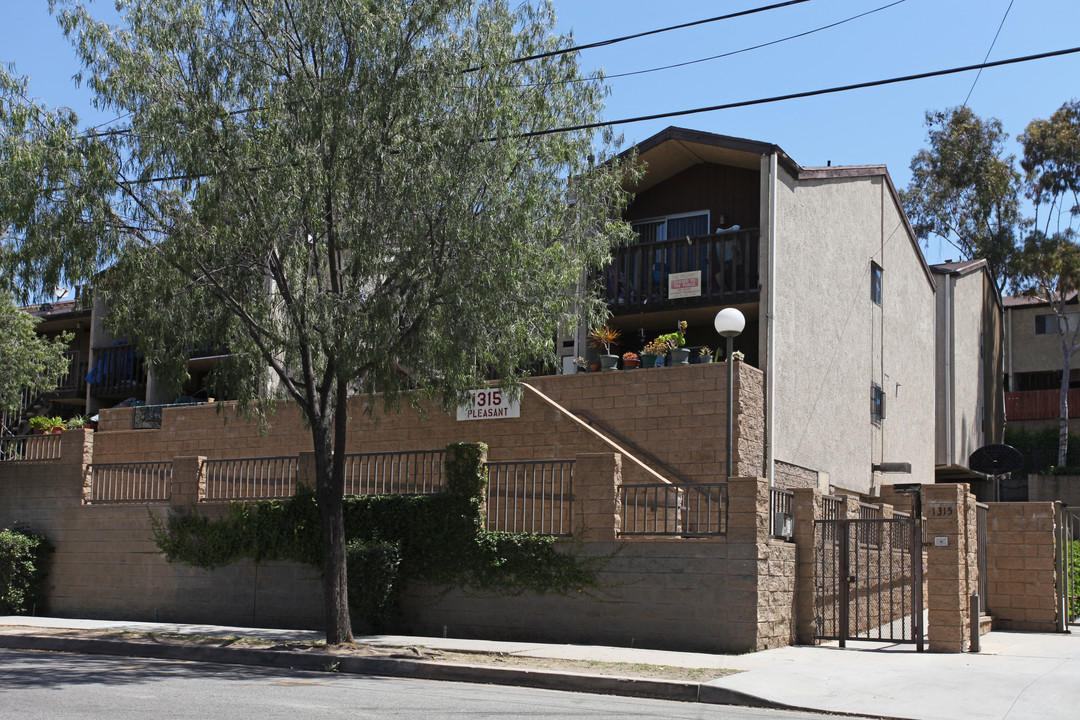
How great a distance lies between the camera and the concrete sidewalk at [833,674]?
32.5 ft

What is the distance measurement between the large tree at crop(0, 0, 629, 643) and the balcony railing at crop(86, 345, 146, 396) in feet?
64.9

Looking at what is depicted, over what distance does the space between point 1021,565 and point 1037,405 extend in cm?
2388

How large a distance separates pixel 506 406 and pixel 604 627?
16.7 ft

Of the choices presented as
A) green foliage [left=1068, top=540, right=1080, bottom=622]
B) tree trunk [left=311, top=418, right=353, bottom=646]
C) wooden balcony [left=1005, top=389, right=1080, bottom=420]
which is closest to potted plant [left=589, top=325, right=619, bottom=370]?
tree trunk [left=311, top=418, right=353, bottom=646]

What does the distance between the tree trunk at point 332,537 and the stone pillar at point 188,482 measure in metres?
4.86

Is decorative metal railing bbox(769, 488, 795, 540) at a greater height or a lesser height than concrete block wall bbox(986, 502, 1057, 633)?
greater

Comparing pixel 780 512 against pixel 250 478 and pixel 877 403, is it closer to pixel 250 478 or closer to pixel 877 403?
pixel 250 478

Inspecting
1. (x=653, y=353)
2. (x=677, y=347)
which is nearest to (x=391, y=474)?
(x=653, y=353)

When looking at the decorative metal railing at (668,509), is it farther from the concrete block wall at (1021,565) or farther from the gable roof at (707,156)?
the gable roof at (707,156)

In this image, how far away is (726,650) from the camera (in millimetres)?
12977

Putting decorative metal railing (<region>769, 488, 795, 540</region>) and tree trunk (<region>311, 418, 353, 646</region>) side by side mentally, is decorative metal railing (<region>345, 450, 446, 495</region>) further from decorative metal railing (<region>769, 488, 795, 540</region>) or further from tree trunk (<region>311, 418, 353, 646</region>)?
decorative metal railing (<region>769, 488, 795, 540</region>)

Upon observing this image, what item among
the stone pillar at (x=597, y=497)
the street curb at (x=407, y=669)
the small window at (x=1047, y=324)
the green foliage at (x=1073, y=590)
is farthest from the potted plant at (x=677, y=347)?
the small window at (x=1047, y=324)

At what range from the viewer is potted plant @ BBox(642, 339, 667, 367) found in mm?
18016

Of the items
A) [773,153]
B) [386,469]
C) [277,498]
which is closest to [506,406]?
[386,469]
